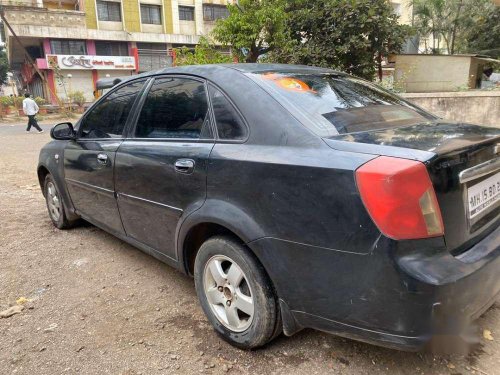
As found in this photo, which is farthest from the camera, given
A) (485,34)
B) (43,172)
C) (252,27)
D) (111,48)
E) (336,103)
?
(111,48)

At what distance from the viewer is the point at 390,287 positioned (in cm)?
163

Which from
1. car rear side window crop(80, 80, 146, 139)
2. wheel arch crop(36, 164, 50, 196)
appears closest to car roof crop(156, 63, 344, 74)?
car rear side window crop(80, 80, 146, 139)

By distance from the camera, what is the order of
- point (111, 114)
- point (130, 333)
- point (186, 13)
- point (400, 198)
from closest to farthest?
point (400, 198)
point (130, 333)
point (111, 114)
point (186, 13)

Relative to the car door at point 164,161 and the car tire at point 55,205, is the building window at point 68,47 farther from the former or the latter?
the car door at point 164,161

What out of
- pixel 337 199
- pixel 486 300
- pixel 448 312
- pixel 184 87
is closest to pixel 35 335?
pixel 184 87

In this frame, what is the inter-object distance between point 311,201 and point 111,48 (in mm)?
Answer: 35473

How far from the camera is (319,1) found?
925 centimetres

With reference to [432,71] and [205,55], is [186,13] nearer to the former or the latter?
[432,71]

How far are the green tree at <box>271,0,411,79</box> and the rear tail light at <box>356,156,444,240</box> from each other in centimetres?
744

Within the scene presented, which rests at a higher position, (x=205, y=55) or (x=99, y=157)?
(x=205, y=55)

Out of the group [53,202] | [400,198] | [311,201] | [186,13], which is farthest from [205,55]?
[186,13]

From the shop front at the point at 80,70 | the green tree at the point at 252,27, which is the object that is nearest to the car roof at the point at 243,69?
the green tree at the point at 252,27

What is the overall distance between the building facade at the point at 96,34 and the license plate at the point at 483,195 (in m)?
30.9

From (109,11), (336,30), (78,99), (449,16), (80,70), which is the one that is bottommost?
(78,99)
